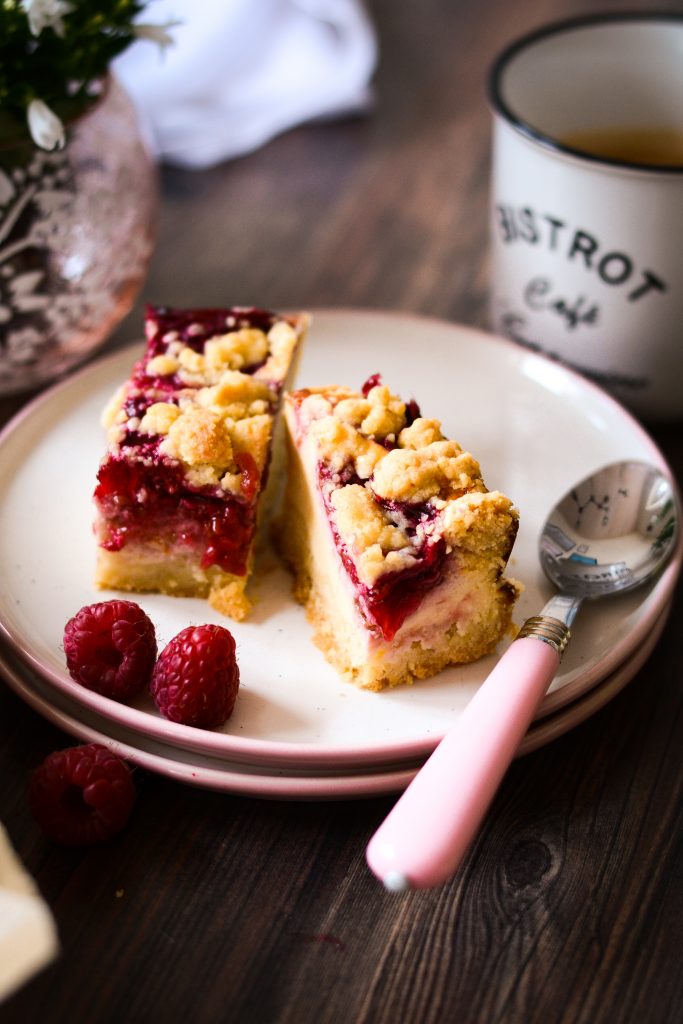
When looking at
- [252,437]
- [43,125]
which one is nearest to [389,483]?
[252,437]

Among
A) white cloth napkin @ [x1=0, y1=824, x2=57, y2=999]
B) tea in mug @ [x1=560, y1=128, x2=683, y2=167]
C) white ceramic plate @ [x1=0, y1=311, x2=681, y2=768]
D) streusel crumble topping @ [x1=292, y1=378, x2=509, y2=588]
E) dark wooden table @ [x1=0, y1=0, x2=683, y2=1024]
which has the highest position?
tea in mug @ [x1=560, y1=128, x2=683, y2=167]

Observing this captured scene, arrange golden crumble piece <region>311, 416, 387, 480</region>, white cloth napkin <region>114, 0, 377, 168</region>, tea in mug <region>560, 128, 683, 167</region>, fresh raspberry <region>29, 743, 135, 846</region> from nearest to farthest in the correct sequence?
fresh raspberry <region>29, 743, 135, 846</region>
golden crumble piece <region>311, 416, 387, 480</region>
tea in mug <region>560, 128, 683, 167</region>
white cloth napkin <region>114, 0, 377, 168</region>

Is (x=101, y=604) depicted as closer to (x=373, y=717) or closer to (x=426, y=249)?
(x=373, y=717)

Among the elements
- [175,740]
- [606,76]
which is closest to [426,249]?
[606,76]

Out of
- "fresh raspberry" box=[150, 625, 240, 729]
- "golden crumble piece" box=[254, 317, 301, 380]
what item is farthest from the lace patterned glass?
"fresh raspberry" box=[150, 625, 240, 729]

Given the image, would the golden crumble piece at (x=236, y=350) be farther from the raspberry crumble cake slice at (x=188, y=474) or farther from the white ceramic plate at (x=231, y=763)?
the white ceramic plate at (x=231, y=763)

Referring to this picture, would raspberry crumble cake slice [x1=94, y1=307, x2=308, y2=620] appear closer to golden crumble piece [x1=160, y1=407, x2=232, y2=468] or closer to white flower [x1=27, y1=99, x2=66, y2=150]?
golden crumble piece [x1=160, y1=407, x2=232, y2=468]
